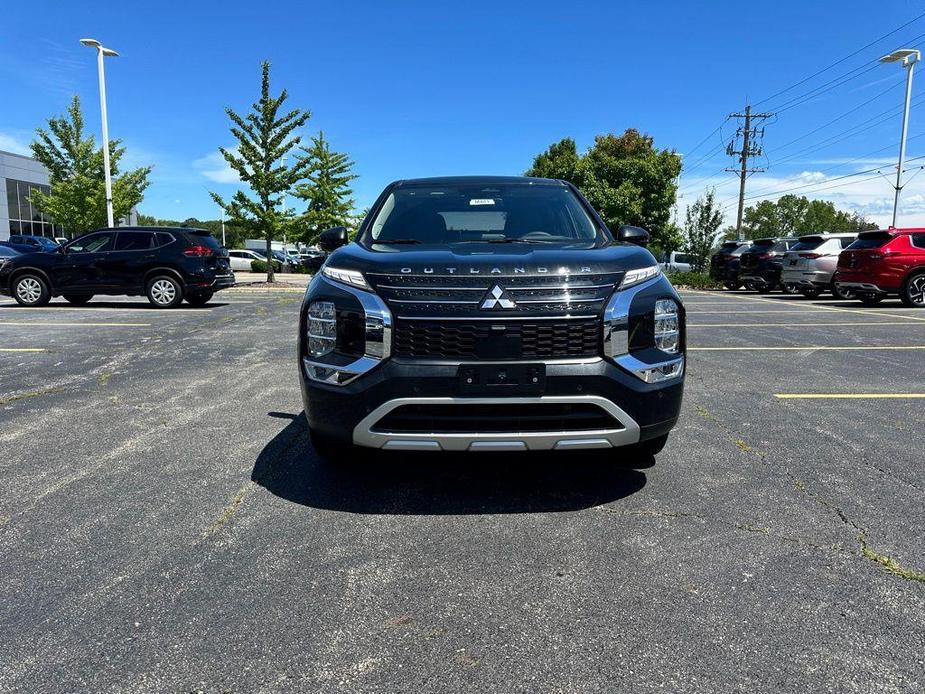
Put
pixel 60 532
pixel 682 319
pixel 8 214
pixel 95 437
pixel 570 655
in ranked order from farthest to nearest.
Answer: pixel 8 214
pixel 95 437
pixel 682 319
pixel 60 532
pixel 570 655

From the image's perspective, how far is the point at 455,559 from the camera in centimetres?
273

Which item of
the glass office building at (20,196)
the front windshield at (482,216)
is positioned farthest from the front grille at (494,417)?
the glass office building at (20,196)

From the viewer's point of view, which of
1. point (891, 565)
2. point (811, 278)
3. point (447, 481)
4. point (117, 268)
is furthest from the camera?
point (811, 278)

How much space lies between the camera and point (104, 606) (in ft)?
7.75

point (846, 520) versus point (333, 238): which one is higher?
point (333, 238)

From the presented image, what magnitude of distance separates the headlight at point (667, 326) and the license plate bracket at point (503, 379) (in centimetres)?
65

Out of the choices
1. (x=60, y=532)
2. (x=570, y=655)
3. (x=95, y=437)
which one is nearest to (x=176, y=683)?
(x=570, y=655)

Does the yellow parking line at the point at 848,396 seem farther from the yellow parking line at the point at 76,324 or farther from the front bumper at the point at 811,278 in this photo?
the front bumper at the point at 811,278

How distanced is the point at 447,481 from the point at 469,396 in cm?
86

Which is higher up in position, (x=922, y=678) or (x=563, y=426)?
(x=563, y=426)

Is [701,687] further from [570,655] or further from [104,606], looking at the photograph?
[104,606]

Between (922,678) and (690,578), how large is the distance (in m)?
0.78

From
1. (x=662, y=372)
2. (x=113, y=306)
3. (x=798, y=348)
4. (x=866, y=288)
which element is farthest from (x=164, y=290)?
(x=866, y=288)

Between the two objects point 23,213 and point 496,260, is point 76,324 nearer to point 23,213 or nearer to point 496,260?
point 496,260
